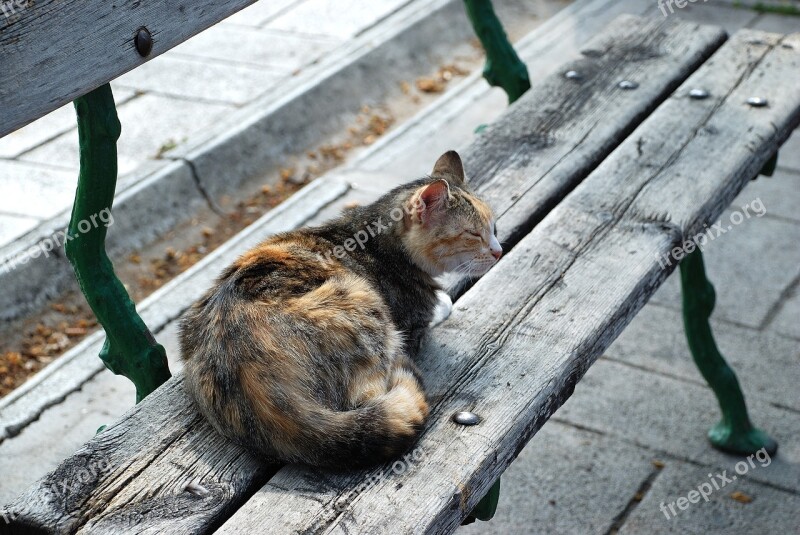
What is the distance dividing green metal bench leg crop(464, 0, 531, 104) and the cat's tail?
199 cm

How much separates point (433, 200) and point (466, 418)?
561 mm

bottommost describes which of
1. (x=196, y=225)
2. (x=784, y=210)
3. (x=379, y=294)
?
(x=784, y=210)

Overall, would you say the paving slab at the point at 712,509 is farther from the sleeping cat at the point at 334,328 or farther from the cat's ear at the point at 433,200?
the cat's ear at the point at 433,200

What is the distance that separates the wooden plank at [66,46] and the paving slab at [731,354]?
2.23 metres

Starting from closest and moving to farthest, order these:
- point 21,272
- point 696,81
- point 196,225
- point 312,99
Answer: point 696,81, point 21,272, point 196,225, point 312,99

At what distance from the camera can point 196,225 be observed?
450 cm

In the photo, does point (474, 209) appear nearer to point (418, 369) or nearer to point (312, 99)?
point (418, 369)

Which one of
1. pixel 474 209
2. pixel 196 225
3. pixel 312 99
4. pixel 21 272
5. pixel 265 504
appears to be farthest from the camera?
pixel 312 99

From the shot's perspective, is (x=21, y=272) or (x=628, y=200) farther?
(x=21, y=272)

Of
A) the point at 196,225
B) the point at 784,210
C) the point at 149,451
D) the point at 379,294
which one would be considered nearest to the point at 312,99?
the point at 196,225

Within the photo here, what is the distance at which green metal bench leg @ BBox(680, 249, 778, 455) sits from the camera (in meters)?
3.25

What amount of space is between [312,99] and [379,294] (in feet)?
10.1

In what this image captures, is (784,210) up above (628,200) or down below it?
below

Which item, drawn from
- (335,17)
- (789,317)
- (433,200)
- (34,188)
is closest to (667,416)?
(789,317)
